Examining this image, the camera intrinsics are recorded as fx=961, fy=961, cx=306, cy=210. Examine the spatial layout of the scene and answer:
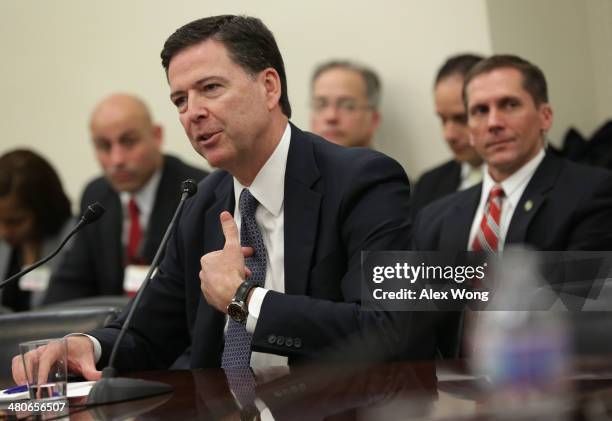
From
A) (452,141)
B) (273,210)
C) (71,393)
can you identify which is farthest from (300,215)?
(452,141)

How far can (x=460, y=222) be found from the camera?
348 centimetres

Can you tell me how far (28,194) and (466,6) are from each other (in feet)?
7.75

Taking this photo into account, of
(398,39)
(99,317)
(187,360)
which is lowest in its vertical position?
(187,360)

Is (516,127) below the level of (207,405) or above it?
above

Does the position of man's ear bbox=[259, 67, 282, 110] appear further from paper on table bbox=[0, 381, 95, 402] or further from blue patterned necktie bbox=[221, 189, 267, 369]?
paper on table bbox=[0, 381, 95, 402]

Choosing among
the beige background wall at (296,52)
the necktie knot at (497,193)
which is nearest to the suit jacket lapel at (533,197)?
the necktie knot at (497,193)

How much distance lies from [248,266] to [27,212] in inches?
110

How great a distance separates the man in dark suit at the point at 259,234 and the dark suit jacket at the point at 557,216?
104 cm

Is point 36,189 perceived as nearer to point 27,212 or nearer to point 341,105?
point 27,212

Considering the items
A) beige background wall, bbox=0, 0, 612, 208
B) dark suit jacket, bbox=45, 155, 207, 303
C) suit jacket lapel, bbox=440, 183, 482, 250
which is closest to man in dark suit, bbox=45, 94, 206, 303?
dark suit jacket, bbox=45, 155, 207, 303

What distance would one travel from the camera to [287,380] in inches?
69.2

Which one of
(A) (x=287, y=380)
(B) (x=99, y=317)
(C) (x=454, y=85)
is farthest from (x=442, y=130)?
(A) (x=287, y=380)

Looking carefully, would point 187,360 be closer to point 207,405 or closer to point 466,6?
point 207,405

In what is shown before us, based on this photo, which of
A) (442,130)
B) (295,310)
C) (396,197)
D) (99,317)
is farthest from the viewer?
(442,130)
